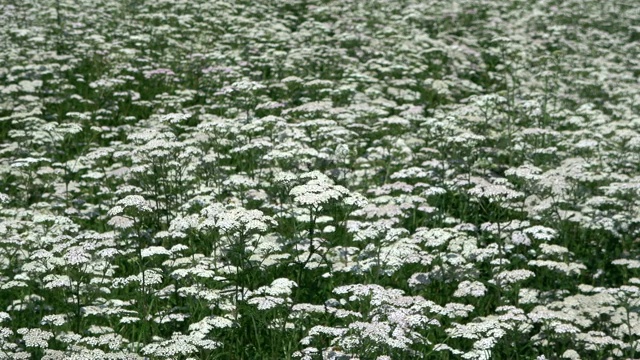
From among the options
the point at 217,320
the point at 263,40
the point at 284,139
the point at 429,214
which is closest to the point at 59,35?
the point at 263,40

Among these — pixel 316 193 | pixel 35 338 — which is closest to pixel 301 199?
pixel 316 193

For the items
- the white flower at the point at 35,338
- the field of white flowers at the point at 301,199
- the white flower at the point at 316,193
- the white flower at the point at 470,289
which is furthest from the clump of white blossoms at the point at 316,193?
the white flower at the point at 35,338

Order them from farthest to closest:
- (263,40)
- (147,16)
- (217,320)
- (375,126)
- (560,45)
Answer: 1. (560,45)
2. (147,16)
3. (263,40)
4. (375,126)
5. (217,320)

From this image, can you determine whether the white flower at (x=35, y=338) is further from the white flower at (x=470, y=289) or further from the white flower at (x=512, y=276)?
the white flower at (x=512, y=276)

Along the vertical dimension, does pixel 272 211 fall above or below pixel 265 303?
below

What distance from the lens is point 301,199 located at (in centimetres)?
587

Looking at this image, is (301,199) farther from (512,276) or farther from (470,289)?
(512,276)

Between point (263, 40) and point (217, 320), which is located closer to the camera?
point (217, 320)

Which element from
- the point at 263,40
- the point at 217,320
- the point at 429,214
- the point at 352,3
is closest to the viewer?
the point at 217,320

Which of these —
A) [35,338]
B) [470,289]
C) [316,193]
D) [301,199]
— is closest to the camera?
[35,338]

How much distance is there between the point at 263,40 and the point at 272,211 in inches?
309

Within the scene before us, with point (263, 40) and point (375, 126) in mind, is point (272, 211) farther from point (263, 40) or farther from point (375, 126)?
point (263, 40)

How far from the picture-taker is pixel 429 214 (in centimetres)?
935

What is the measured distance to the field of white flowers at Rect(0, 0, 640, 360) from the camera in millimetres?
6355
